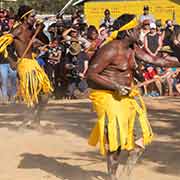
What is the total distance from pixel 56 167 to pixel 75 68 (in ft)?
22.6

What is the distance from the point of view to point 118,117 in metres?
6.79

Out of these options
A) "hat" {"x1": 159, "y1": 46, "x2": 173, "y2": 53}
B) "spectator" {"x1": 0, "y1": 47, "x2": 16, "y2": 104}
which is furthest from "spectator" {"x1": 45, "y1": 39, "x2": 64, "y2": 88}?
"hat" {"x1": 159, "y1": 46, "x2": 173, "y2": 53}

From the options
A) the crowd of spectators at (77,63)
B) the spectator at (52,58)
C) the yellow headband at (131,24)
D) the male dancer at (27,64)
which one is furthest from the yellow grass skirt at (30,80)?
the spectator at (52,58)

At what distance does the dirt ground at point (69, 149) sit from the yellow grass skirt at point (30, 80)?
571 millimetres

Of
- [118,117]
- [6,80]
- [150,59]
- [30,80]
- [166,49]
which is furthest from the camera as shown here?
[166,49]

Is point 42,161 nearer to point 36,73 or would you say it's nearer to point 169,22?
point 36,73

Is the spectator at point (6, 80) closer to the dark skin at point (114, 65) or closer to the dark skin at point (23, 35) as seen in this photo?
the dark skin at point (23, 35)

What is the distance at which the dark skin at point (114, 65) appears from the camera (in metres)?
6.72

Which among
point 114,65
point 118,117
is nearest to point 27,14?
point 114,65

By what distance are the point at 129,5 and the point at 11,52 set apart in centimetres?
778

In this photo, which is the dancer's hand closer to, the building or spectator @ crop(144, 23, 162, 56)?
spectator @ crop(144, 23, 162, 56)

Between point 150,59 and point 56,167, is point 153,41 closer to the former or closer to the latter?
point 56,167

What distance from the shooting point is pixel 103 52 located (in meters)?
6.74

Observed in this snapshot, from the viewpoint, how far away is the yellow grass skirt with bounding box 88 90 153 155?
6.77 m
